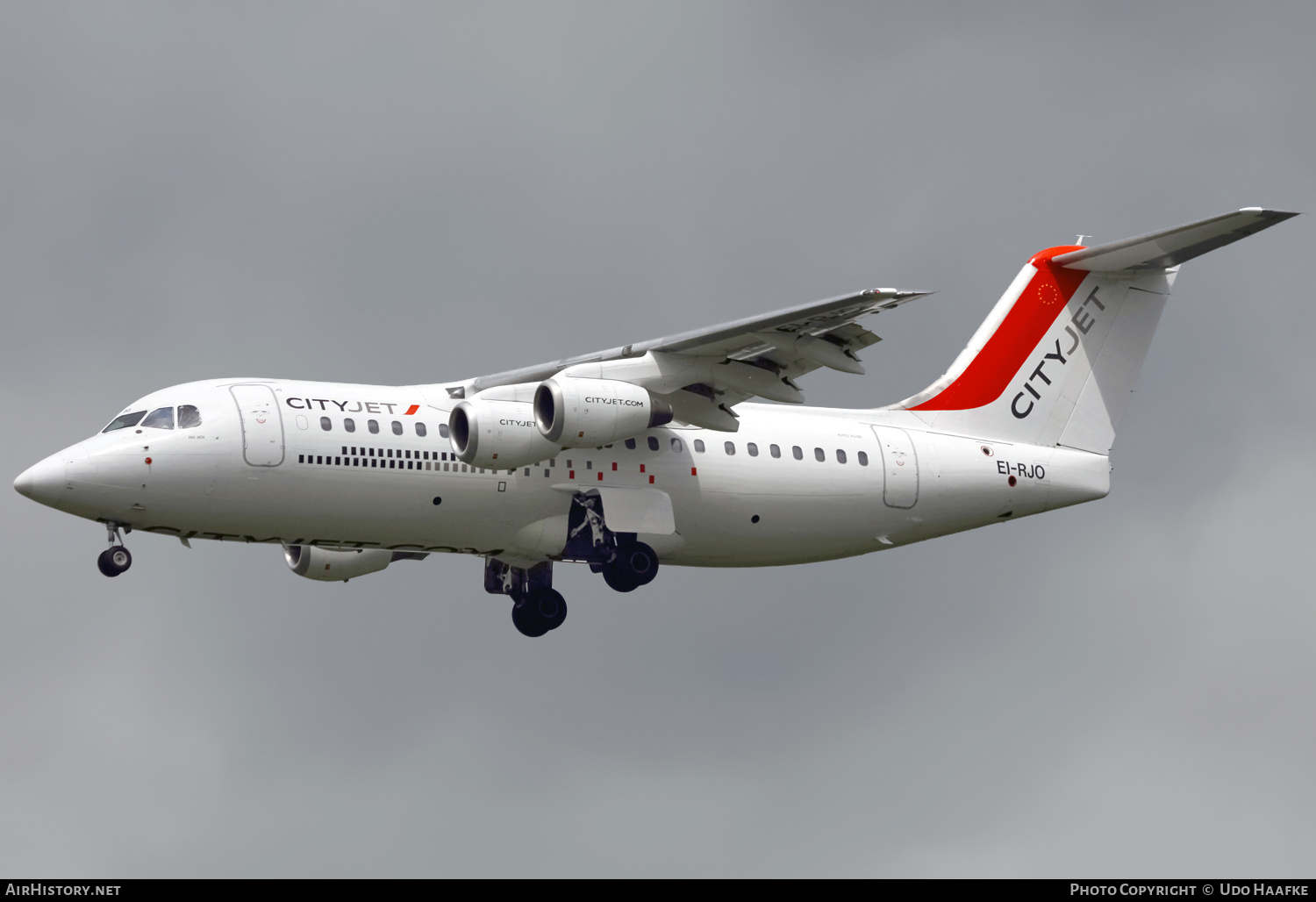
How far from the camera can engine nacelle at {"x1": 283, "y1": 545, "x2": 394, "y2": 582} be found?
23.1 meters

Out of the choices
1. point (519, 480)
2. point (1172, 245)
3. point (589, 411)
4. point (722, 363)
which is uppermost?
point (1172, 245)

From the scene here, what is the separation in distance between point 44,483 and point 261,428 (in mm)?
2071

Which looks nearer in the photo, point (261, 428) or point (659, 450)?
point (261, 428)

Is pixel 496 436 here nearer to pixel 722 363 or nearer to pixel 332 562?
pixel 722 363

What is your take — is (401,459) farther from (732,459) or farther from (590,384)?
(732,459)

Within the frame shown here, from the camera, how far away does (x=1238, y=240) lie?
2222cm

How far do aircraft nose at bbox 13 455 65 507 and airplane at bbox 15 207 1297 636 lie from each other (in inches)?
0.7

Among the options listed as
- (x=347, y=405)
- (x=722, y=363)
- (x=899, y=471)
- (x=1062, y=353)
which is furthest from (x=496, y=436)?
(x=1062, y=353)

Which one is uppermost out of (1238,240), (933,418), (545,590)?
(1238,240)

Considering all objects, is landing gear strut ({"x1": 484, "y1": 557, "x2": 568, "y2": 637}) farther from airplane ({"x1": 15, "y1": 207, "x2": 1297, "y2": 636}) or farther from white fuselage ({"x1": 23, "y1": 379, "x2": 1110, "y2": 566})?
white fuselage ({"x1": 23, "y1": 379, "x2": 1110, "y2": 566})

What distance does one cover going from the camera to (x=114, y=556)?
64.4 ft

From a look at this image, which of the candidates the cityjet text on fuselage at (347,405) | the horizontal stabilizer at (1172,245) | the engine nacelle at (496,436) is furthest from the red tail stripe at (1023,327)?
the cityjet text on fuselage at (347,405)

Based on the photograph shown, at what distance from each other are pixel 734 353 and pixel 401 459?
11.6ft

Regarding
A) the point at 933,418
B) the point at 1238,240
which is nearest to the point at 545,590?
the point at 933,418
